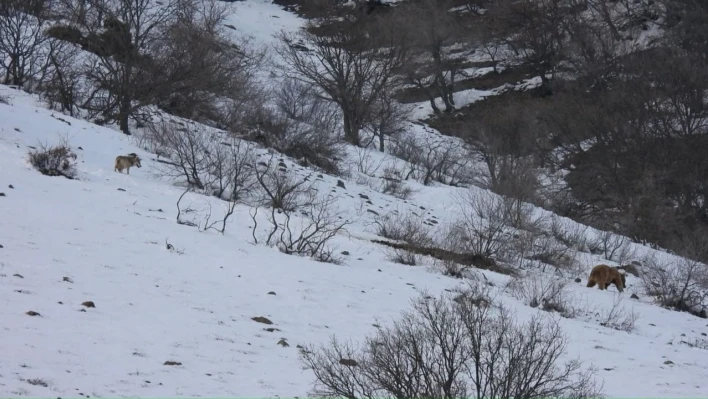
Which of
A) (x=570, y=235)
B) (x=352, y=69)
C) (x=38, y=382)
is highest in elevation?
(x=352, y=69)

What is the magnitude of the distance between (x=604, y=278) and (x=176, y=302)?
831cm

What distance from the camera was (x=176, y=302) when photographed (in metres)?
6.94

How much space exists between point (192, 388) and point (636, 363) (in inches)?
199

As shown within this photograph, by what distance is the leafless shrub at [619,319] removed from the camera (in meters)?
9.75

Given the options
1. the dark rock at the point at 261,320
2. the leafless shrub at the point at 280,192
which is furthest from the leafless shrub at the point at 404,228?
the dark rock at the point at 261,320

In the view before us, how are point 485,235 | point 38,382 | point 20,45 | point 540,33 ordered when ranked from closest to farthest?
point 38,382 < point 485,235 < point 20,45 < point 540,33

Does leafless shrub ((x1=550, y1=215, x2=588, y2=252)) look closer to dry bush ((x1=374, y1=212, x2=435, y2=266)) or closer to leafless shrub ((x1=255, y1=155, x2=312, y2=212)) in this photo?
dry bush ((x1=374, y1=212, x2=435, y2=266))

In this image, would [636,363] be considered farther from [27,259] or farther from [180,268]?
[27,259]

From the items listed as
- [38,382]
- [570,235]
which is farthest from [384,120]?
[38,382]

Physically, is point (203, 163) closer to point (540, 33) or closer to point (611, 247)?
point (611, 247)

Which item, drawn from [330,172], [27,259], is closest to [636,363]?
[27,259]

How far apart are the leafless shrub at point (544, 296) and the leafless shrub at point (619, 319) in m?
0.46

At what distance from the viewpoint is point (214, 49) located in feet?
85.0

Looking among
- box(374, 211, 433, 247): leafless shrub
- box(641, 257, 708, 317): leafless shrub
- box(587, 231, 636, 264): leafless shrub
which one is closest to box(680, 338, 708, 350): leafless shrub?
box(641, 257, 708, 317): leafless shrub
